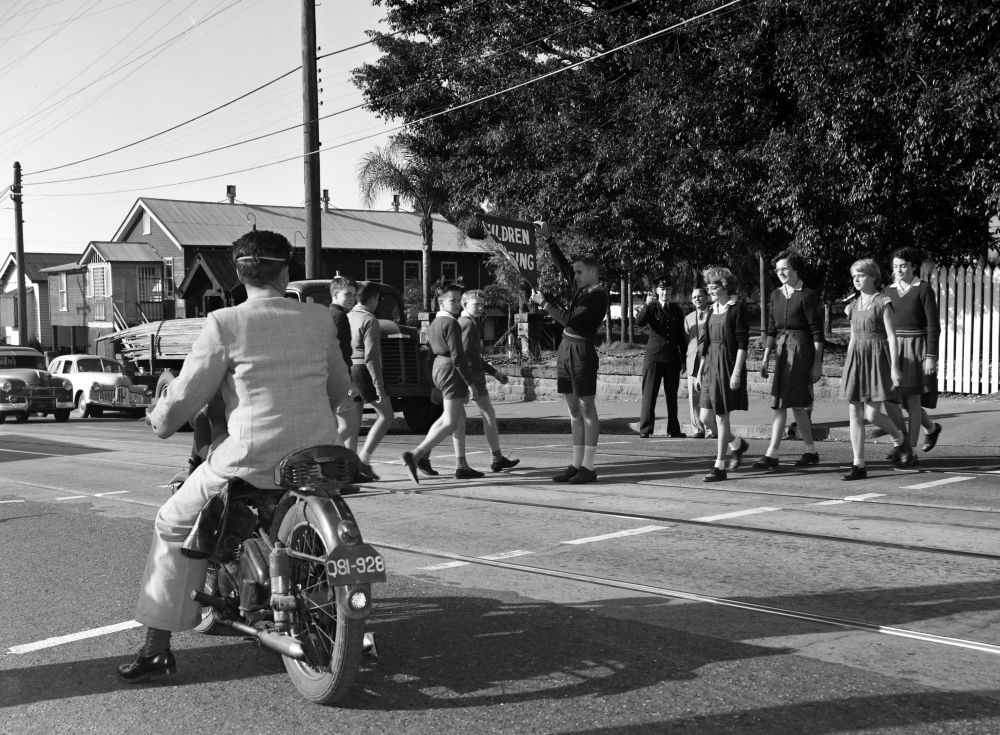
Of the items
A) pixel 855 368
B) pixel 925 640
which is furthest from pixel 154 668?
pixel 855 368

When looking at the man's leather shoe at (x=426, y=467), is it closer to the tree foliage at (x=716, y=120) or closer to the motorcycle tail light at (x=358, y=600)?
the motorcycle tail light at (x=358, y=600)

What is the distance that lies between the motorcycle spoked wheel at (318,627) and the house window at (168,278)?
47798 millimetres

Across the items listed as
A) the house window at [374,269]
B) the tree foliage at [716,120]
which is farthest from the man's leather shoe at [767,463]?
the house window at [374,269]

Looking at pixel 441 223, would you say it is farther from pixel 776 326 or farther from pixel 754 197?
pixel 776 326

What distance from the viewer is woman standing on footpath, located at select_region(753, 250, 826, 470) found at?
31.0 ft

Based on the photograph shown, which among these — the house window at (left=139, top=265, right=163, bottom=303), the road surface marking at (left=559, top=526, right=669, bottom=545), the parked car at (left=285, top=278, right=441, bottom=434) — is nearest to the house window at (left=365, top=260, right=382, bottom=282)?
the house window at (left=139, top=265, right=163, bottom=303)

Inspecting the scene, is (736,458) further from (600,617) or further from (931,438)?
(600,617)

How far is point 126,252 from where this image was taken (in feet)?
165

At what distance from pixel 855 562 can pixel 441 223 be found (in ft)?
168

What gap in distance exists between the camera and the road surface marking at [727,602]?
4.56m

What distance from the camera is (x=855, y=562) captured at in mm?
6027

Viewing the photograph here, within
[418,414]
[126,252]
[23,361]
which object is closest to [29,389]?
[23,361]

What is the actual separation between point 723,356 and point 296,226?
42.3 m

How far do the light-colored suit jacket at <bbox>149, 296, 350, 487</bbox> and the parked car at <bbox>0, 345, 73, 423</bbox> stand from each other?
21.9 m
